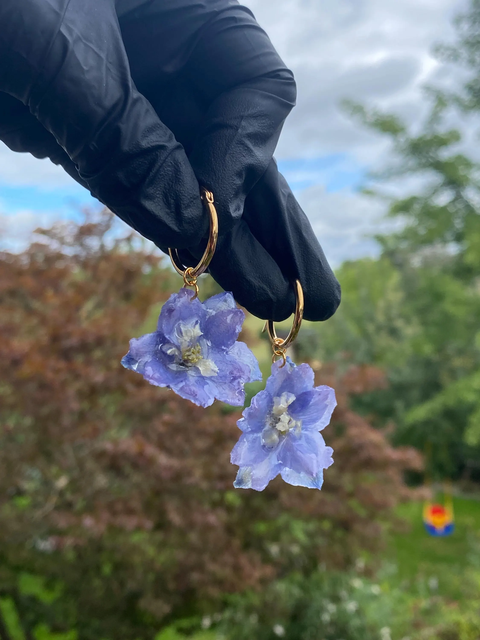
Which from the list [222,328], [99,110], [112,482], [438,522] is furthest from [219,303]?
[438,522]

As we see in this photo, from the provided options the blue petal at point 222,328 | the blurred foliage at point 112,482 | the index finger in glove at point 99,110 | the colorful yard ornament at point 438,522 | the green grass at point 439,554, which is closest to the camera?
the index finger in glove at point 99,110

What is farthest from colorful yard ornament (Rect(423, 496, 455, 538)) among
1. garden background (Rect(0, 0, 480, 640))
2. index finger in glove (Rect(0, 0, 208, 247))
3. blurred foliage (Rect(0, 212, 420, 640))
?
index finger in glove (Rect(0, 0, 208, 247))

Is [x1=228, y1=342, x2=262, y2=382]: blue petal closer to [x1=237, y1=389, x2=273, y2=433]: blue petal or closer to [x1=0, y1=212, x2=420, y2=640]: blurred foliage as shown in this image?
[x1=237, y1=389, x2=273, y2=433]: blue petal

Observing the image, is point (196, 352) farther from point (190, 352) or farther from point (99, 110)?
point (99, 110)

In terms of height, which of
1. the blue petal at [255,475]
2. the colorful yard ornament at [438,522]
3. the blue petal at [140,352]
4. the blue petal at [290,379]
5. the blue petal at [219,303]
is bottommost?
the colorful yard ornament at [438,522]

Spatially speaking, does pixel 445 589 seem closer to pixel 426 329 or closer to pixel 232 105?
pixel 426 329

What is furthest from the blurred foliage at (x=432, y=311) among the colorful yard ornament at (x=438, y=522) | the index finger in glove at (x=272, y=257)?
the index finger in glove at (x=272, y=257)

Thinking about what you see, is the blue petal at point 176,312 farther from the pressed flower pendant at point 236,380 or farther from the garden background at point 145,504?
the garden background at point 145,504
